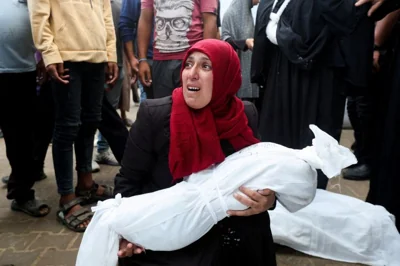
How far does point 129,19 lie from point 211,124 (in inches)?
84.9

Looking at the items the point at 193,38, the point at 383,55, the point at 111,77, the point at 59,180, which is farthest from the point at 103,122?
the point at 383,55

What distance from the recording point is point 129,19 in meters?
3.34

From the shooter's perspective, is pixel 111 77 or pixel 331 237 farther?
pixel 111 77

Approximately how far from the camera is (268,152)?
1.46 m

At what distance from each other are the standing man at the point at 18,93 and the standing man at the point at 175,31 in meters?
0.89

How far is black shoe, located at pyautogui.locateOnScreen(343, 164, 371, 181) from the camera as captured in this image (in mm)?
3631

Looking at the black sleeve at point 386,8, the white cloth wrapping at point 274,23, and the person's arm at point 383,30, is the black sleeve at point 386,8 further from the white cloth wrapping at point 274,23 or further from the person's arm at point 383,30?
the white cloth wrapping at point 274,23

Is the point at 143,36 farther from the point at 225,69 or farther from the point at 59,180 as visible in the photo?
the point at 225,69

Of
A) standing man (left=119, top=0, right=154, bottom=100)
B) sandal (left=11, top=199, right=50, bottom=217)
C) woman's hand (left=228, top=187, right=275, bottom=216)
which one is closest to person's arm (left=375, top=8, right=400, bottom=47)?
woman's hand (left=228, top=187, right=275, bottom=216)

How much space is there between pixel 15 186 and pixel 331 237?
233 centimetres

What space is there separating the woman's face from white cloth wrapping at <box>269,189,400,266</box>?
47.7 inches

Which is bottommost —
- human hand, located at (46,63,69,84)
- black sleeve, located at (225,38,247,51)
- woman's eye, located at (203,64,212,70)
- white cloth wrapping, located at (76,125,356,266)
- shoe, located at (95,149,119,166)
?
shoe, located at (95,149,119,166)

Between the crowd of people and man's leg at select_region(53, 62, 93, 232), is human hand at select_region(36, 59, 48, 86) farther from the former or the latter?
man's leg at select_region(53, 62, 93, 232)

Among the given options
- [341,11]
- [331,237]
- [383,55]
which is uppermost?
[341,11]
